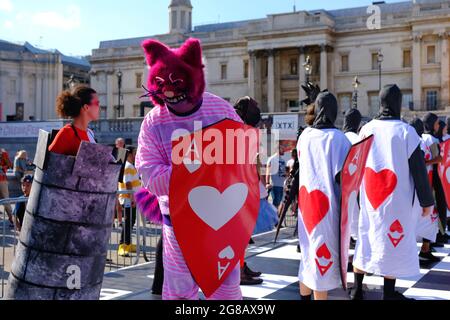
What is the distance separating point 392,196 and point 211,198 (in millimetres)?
2562

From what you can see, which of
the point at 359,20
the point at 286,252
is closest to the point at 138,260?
the point at 286,252

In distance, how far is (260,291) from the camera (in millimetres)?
5828

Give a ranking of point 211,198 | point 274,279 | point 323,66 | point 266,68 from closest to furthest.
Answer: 1. point 211,198
2. point 274,279
3. point 323,66
4. point 266,68

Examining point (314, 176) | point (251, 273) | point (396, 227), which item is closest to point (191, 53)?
point (314, 176)

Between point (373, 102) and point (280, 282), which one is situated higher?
point (373, 102)

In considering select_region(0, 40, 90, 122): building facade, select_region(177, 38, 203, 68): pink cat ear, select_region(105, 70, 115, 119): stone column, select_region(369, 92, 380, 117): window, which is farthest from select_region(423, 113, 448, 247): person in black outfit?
select_region(105, 70, 115, 119): stone column

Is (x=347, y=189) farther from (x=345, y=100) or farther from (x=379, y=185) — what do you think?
(x=345, y=100)

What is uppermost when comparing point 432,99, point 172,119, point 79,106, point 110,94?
point 110,94

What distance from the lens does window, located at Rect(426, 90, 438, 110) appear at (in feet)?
152

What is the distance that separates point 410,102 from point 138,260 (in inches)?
1703

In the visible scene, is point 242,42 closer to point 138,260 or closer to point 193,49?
point 138,260

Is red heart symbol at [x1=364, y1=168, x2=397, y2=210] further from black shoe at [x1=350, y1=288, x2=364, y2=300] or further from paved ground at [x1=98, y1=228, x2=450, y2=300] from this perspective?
paved ground at [x1=98, y1=228, x2=450, y2=300]

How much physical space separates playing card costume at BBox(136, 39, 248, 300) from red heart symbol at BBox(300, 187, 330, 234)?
1.31m

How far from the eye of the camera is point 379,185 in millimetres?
5176
